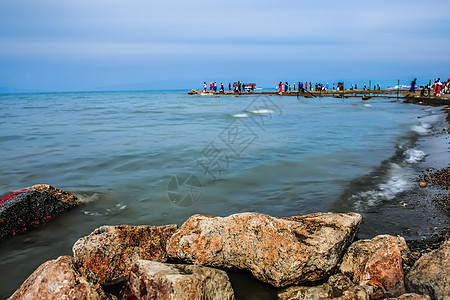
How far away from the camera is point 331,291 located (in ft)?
12.5

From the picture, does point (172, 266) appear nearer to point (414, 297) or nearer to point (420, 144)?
point (414, 297)

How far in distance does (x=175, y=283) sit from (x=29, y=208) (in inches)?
192

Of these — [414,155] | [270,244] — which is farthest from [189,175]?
[414,155]

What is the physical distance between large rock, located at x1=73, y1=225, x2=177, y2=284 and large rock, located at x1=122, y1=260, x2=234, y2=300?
2.51 ft

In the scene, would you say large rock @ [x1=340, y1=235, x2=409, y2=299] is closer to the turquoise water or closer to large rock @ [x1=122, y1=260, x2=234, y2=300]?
large rock @ [x1=122, y1=260, x2=234, y2=300]

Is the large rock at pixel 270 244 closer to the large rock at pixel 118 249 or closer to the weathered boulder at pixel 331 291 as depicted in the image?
the weathered boulder at pixel 331 291

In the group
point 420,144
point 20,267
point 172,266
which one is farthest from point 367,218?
point 420,144

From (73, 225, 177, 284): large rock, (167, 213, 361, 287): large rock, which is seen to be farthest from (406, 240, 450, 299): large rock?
(73, 225, 177, 284): large rock

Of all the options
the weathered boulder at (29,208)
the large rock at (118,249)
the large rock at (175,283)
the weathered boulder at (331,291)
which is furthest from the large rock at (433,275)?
the weathered boulder at (29,208)

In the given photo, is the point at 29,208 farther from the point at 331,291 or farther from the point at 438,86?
the point at 438,86

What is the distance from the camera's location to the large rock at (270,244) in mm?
4070

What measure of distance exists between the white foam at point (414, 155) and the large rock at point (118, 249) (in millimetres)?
9944

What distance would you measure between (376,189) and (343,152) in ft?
17.8

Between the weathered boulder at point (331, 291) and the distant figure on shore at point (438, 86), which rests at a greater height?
the distant figure on shore at point (438, 86)
